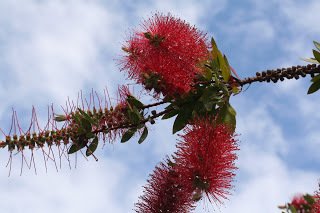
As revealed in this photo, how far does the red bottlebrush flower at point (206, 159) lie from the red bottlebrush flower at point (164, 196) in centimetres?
21

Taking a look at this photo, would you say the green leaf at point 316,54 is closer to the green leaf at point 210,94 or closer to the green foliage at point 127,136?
the green leaf at point 210,94

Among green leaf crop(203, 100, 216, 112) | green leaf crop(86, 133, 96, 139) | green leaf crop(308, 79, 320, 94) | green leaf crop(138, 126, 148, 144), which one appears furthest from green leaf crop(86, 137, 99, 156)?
green leaf crop(308, 79, 320, 94)

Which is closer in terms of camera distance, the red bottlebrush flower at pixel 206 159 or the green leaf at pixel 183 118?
the red bottlebrush flower at pixel 206 159

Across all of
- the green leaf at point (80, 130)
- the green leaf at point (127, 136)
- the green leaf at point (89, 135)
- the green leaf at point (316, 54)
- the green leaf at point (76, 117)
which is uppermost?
the green leaf at point (316, 54)

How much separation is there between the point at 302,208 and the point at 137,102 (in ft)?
11.0

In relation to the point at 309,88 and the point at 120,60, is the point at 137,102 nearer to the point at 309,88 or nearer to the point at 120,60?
the point at 120,60

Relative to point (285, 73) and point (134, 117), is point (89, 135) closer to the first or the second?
point (134, 117)

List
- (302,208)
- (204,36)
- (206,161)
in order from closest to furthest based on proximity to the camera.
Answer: (206,161) < (204,36) < (302,208)

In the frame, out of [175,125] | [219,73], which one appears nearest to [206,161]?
[175,125]

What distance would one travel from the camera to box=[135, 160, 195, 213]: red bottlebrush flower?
2904mm

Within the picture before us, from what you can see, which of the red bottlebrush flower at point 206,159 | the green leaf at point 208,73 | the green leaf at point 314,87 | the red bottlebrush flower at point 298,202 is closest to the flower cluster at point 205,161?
the red bottlebrush flower at point 206,159

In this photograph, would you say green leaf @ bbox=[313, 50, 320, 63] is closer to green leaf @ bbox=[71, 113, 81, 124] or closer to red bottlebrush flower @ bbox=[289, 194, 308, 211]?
green leaf @ bbox=[71, 113, 81, 124]

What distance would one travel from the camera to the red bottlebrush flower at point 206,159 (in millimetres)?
2598

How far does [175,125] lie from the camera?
3.00 metres
